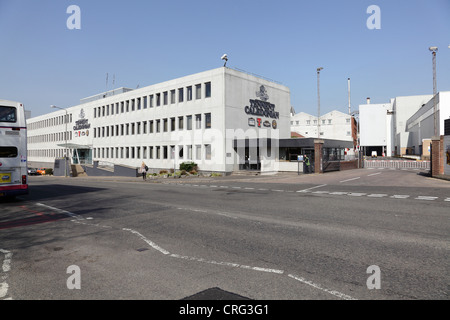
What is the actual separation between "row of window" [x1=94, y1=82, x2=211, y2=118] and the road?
2566cm

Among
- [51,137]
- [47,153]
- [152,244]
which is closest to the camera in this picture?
[152,244]

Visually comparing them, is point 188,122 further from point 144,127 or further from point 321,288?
point 321,288

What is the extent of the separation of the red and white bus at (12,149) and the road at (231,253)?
299 cm

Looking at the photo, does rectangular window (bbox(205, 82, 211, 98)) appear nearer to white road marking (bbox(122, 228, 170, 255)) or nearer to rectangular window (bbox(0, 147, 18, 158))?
rectangular window (bbox(0, 147, 18, 158))

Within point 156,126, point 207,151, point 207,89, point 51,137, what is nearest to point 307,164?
point 207,151

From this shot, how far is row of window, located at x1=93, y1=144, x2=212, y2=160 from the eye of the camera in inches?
1324

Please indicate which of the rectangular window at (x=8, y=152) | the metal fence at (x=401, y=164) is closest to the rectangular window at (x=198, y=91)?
the rectangular window at (x=8, y=152)

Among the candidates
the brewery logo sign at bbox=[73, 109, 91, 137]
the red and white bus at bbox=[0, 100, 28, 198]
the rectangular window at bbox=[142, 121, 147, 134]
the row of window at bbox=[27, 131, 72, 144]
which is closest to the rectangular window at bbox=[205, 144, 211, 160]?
the rectangular window at bbox=[142, 121, 147, 134]

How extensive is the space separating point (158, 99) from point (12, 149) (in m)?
28.3

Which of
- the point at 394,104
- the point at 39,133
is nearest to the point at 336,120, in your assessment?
the point at 394,104

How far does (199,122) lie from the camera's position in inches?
1350

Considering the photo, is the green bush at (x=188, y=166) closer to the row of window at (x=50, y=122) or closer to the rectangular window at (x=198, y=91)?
the rectangular window at (x=198, y=91)

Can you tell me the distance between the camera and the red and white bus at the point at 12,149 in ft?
41.1

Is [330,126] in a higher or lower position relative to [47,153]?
higher
